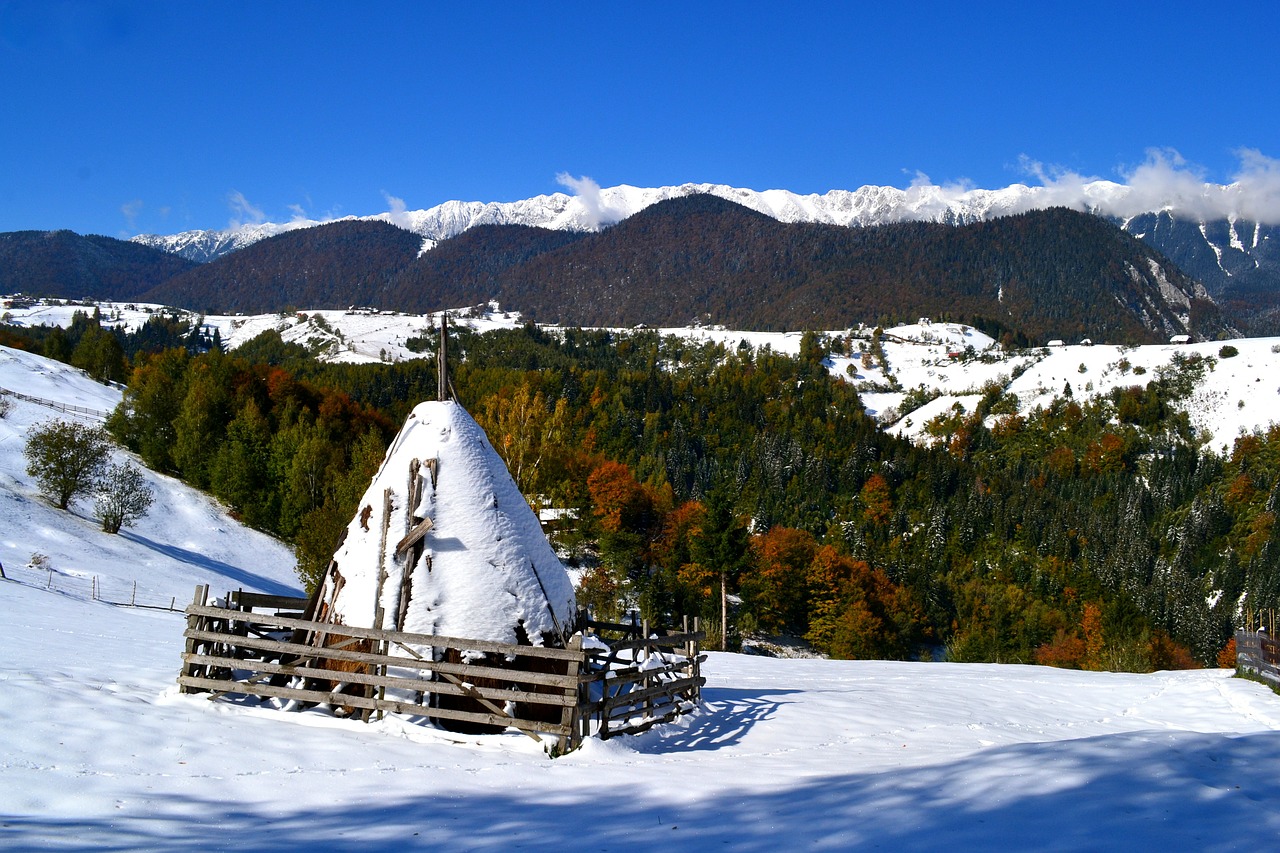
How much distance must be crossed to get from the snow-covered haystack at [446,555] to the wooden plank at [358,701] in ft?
4.02

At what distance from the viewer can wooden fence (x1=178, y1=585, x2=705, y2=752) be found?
1118cm

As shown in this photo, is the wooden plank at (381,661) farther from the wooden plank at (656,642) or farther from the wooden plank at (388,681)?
the wooden plank at (656,642)

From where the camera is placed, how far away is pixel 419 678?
12.1 metres

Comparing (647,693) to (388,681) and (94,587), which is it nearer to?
(388,681)

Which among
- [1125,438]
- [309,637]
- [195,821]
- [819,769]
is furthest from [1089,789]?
[1125,438]

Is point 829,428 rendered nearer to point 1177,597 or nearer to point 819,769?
point 1177,597

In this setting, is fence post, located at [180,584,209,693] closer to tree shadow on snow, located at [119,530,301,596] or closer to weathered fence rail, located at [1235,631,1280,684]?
weathered fence rail, located at [1235,631,1280,684]

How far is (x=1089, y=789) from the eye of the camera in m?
7.93

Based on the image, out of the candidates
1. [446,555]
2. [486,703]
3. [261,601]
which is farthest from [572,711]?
[261,601]

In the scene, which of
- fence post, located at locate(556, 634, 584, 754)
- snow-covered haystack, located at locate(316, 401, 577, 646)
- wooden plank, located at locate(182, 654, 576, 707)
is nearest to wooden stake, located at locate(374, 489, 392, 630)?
snow-covered haystack, located at locate(316, 401, 577, 646)

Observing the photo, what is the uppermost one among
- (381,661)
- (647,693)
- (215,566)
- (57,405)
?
(57,405)

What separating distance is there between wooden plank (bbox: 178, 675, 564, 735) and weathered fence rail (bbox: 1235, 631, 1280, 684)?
22844 millimetres

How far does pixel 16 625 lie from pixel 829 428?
533 feet

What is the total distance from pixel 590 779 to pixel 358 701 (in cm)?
383
